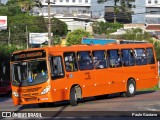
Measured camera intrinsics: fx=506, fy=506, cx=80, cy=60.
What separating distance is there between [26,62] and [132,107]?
5220 mm

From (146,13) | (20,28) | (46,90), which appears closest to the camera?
(46,90)

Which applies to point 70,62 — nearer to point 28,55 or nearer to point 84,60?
point 84,60

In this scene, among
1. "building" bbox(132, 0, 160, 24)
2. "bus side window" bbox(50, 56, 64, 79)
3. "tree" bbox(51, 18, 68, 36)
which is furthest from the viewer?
"building" bbox(132, 0, 160, 24)

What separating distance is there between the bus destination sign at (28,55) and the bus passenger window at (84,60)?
231cm

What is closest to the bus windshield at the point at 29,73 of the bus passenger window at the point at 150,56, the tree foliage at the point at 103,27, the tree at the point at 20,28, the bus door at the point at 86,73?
the bus door at the point at 86,73

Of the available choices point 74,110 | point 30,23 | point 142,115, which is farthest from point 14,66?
point 30,23

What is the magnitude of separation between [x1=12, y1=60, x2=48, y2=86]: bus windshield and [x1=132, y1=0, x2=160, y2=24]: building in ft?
420

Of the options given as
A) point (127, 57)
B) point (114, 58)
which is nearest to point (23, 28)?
point (127, 57)

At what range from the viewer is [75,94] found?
23516 mm

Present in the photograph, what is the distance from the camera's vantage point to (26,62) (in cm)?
2281

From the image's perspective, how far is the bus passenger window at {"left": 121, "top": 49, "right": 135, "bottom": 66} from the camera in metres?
27.2

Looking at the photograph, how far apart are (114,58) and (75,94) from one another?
4.05 meters

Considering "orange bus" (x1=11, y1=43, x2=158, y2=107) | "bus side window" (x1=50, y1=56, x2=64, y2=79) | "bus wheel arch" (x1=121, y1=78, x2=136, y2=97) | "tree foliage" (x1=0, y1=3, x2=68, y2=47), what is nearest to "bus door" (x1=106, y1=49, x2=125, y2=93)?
"orange bus" (x1=11, y1=43, x2=158, y2=107)

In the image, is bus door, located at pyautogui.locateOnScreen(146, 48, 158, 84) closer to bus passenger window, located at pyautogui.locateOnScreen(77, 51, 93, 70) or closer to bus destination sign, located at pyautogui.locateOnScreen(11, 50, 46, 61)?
bus passenger window, located at pyautogui.locateOnScreen(77, 51, 93, 70)
